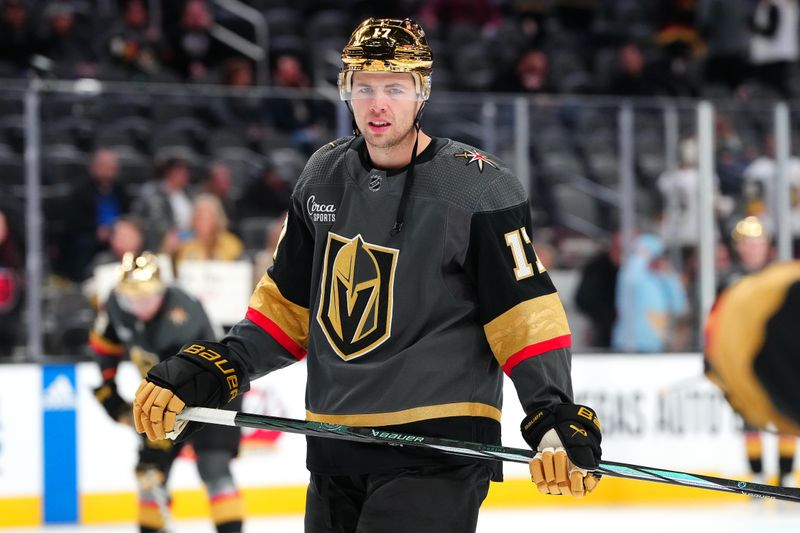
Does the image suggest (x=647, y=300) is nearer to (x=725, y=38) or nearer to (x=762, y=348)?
(x=725, y=38)

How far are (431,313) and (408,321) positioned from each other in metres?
0.04

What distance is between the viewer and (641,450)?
6.98 metres

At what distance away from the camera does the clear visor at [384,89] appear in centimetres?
244

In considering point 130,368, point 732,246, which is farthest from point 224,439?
point 732,246

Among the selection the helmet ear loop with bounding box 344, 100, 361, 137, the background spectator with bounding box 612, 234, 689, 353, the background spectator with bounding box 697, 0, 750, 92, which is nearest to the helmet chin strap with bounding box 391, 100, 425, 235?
the helmet ear loop with bounding box 344, 100, 361, 137

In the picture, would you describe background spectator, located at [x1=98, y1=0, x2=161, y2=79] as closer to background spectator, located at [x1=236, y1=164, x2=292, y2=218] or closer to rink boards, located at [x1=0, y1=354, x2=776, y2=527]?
background spectator, located at [x1=236, y1=164, x2=292, y2=218]

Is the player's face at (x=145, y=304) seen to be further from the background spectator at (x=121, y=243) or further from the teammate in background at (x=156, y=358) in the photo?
the background spectator at (x=121, y=243)

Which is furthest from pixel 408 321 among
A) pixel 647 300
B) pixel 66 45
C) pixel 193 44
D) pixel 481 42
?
pixel 481 42

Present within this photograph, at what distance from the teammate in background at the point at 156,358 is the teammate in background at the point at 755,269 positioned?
9.63 ft

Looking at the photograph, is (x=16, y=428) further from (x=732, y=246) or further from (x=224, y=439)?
(x=732, y=246)

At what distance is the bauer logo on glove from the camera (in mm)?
2197

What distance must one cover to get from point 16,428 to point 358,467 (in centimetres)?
424

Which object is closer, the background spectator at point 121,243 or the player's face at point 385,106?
the player's face at point 385,106

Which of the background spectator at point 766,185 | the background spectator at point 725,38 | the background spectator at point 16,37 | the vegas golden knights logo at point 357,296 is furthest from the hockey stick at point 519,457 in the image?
the background spectator at point 725,38
